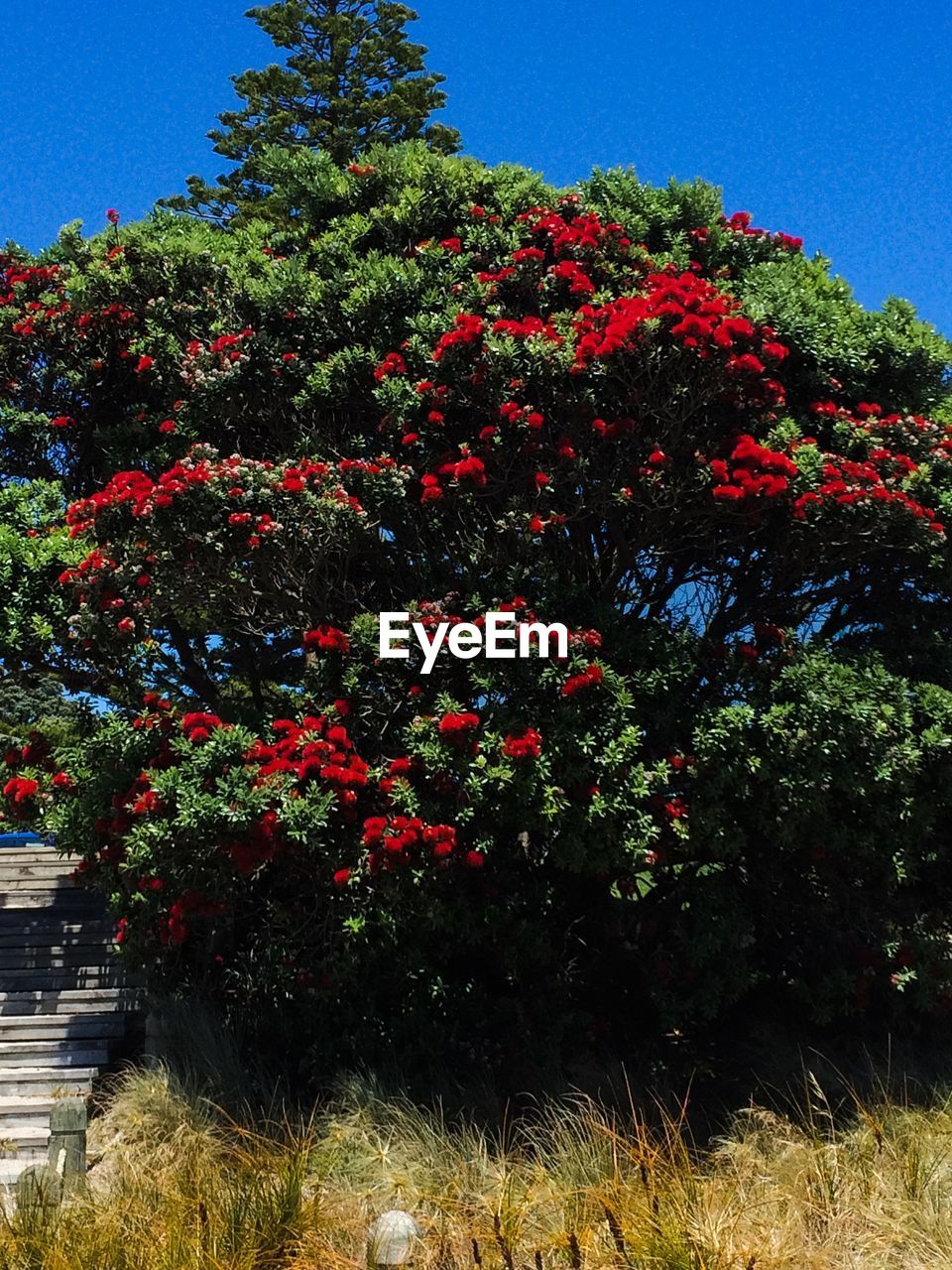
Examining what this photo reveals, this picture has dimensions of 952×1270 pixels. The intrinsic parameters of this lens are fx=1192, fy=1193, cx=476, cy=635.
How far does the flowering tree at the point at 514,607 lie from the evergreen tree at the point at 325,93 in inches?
534

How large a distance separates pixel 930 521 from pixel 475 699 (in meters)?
3.19

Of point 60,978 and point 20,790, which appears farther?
point 60,978

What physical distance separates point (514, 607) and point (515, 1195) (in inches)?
132

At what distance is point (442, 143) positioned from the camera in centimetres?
2236

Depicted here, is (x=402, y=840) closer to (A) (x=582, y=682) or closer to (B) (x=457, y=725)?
(B) (x=457, y=725)

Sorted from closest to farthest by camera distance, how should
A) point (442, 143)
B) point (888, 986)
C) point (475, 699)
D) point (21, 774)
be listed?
point (475, 699) < point (888, 986) < point (21, 774) < point (442, 143)

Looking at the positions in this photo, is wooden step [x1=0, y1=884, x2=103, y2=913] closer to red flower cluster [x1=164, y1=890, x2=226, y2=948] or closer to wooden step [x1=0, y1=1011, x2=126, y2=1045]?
wooden step [x1=0, y1=1011, x2=126, y2=1045]

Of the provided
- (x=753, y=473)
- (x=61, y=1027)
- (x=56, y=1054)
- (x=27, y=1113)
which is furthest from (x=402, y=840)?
(x=61, y=1027)

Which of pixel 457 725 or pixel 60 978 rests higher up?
pixel 457 725

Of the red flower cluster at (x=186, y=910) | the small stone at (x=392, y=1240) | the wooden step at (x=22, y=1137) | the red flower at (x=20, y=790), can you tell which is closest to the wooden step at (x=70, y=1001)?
the wooden step at (x=22, y=1137)

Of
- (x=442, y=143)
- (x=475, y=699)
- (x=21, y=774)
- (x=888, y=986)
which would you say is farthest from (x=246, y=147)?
(x=888, y=986)

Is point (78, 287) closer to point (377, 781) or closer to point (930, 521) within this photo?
point (377, 781)

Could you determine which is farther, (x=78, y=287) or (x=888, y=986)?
(x=78, y=287)

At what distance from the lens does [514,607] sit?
24.6ft
